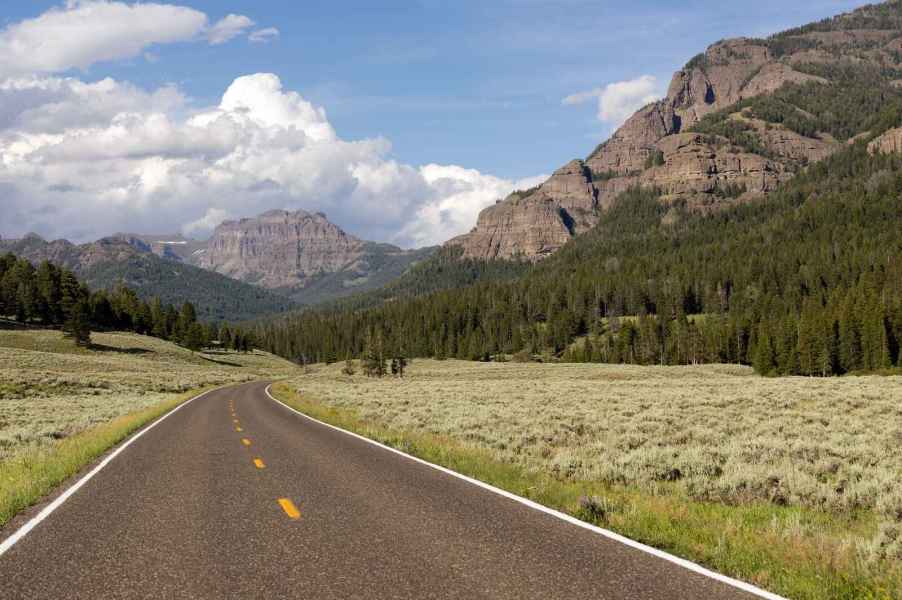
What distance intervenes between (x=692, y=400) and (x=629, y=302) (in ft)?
473

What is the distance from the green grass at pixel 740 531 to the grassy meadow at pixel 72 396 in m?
8.75

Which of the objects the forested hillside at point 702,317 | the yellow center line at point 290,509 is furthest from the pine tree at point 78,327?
the yellow center line at point 290,509

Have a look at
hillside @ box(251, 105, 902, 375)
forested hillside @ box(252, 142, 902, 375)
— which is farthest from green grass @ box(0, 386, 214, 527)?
hillside @ box(251, 105, 902, 375)

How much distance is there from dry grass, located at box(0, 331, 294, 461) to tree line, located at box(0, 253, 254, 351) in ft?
17.3

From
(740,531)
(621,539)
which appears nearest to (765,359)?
(740,531)

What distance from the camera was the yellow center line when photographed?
9.64 meters

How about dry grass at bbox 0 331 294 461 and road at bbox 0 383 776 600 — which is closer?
road at bbox 0 383 776 600

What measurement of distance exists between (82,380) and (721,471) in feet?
190

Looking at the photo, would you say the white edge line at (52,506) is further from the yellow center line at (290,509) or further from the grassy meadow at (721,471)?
the grassy meadow at (721,471)

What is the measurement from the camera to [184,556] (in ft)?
25.1

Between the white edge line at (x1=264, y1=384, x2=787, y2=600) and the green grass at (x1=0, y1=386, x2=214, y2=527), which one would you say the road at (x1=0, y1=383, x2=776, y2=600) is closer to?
the white edge line at (x1=264, y1=384, x2=787, y2=600)

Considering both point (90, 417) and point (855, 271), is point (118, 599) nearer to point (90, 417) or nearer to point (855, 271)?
point (90, 417)

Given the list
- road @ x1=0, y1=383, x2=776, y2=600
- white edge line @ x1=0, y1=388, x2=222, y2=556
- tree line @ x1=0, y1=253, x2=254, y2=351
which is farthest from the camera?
tree line @ x1=0, y1=253, x2=254, y2=351

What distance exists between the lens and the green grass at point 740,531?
21.7 feet
